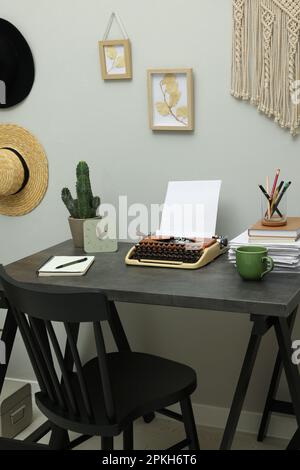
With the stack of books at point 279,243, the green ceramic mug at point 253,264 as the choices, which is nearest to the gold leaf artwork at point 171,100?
the stack of books at point 279,243

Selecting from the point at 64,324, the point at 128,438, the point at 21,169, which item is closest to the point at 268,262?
the point at 64,324

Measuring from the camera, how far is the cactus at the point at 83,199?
2369mm

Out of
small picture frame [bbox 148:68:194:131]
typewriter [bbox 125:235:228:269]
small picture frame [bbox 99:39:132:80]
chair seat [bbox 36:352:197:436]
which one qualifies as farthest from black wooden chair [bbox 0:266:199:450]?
small picture frame [bbox 99:39:132:80]

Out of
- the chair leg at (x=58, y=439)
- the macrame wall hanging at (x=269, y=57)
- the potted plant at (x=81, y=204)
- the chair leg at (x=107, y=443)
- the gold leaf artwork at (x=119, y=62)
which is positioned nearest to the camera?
the chair leg at (x=107, y=443)

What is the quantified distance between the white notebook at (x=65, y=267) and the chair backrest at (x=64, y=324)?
0.85ft

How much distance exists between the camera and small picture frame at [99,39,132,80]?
2459mm

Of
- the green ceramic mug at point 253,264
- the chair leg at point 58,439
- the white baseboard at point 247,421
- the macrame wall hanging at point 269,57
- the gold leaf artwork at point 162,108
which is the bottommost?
the white baseboard at point 247,421

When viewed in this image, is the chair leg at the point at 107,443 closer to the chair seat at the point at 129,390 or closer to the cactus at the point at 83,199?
the chair seat at the point at 129,390

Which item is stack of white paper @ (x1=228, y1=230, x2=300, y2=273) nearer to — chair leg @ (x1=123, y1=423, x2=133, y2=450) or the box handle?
chair leg @ (x1=123, y1=423, x2=133, y2=450)

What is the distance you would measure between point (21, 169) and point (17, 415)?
1053mm

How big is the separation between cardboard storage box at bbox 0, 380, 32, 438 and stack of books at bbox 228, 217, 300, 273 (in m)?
1.20

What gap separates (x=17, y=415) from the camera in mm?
2668

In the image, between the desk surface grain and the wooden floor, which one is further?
the wooden floor

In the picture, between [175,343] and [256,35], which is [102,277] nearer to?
[175,343]
